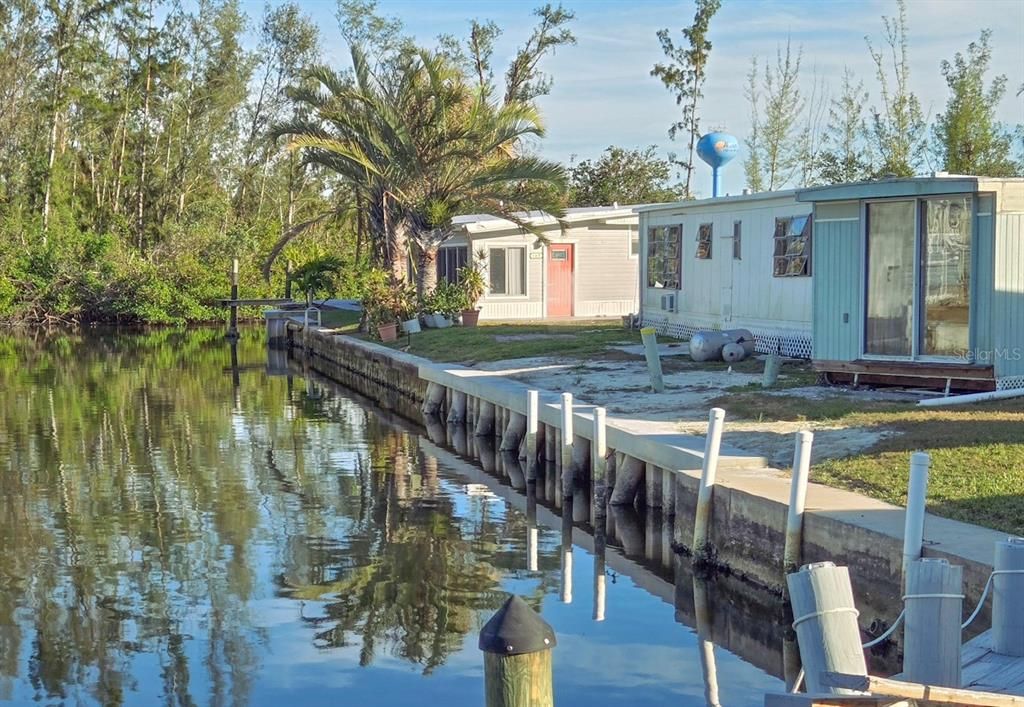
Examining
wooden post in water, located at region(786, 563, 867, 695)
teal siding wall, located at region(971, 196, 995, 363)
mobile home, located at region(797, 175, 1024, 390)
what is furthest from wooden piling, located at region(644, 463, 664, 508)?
wooden post in water, located at region(786, 563, 867, 695)

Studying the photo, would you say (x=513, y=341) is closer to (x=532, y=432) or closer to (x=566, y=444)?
(x=532, y=432)

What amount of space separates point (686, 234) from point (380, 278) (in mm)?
8545

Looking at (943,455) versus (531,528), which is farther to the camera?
(531,528)

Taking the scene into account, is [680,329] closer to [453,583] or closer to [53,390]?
[53,390]

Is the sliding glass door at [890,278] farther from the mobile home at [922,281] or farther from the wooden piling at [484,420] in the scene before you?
the wooden piling at [484,420]

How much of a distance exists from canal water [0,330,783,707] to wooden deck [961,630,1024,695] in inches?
85.0

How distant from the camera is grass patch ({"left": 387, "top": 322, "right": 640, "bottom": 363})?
24.1m

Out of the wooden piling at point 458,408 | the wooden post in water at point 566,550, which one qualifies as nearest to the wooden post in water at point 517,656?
the wooden post in water at point 566,550

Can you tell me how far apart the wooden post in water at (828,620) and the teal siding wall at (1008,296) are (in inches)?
425

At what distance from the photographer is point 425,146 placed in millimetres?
31188

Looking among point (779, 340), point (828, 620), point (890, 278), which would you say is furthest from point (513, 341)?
point (828, 620)

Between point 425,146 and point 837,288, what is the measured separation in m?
15.5

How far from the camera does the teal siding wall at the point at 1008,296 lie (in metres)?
15.9

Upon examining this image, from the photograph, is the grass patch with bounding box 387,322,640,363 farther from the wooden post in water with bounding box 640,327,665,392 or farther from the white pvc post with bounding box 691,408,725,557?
the white pvc post with bounding box 691,408,725,557
